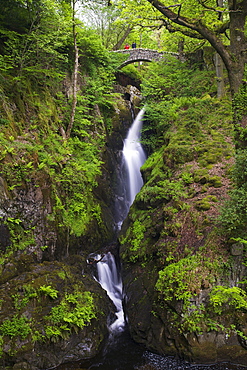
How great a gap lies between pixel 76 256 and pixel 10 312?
312 centimetres

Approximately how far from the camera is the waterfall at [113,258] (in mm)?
8794

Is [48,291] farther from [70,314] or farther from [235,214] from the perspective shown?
[235,214]

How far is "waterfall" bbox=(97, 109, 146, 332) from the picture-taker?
879cm

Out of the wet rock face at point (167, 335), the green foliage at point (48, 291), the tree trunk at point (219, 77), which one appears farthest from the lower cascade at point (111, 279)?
the tree trunk at point (219, 77)

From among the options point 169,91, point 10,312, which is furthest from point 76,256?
point 169,91

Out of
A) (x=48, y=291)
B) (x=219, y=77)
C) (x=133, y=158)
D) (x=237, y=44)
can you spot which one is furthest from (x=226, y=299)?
(x=219, y=77)

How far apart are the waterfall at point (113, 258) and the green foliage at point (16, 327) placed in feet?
8.41

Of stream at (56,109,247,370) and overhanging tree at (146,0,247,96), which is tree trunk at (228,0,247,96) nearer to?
overhanging tree at (146,0,247,96)

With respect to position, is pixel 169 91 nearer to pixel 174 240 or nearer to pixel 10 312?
pixel 174 240

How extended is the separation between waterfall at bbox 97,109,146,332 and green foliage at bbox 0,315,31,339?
8.41 feet

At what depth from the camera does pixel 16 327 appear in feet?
19.9

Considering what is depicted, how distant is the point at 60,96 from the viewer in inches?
458

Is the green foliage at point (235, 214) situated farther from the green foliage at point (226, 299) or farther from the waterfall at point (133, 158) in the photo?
the waterfall at point (133, 158)

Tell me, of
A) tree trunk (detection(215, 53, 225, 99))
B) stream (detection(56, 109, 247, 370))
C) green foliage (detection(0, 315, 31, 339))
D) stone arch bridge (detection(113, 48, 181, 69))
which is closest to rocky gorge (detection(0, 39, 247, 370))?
green foliage (detection(0, 315, 31, 339))
